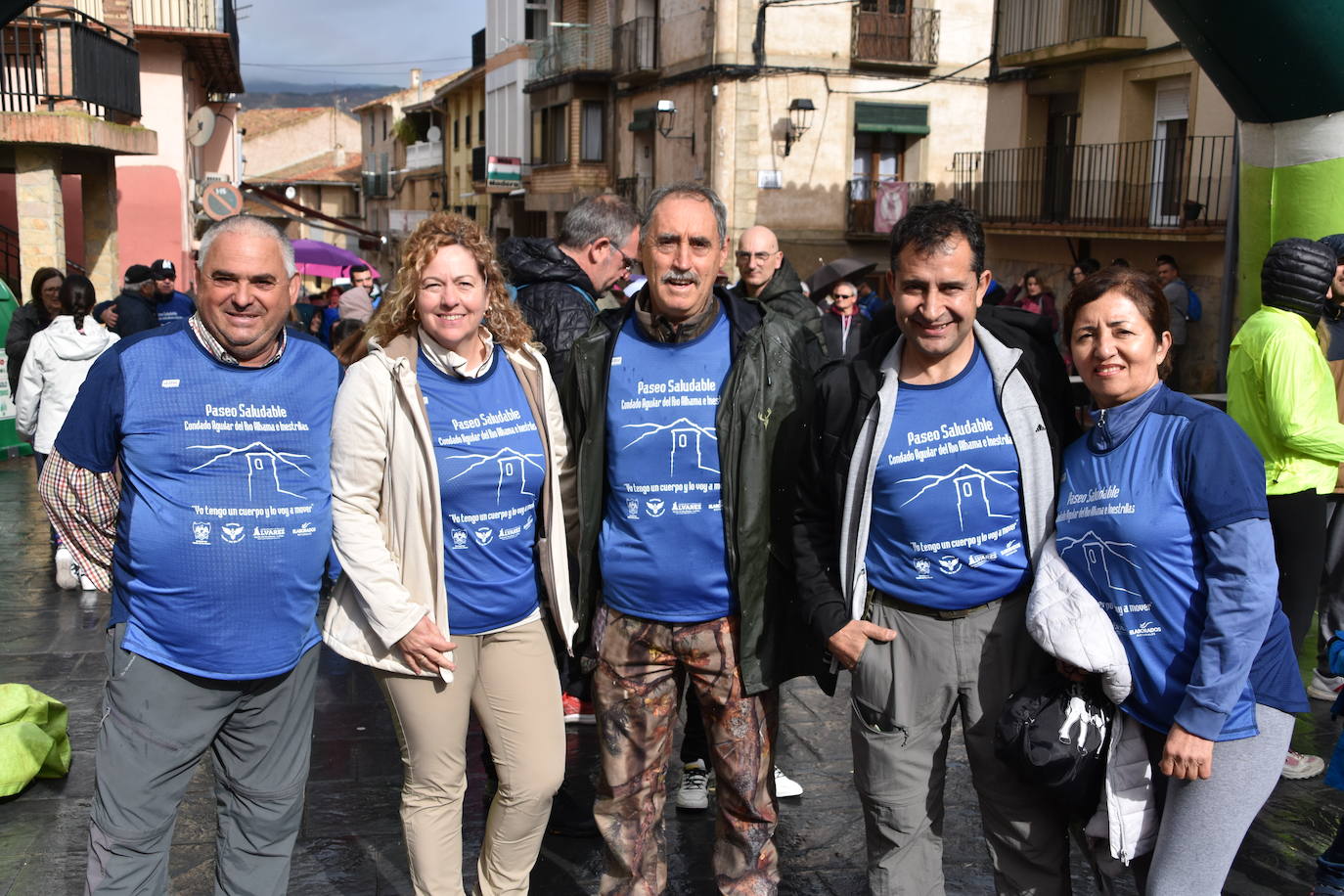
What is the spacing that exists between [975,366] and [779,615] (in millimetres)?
842

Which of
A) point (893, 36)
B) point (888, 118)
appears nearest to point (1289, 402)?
point (888, 118)

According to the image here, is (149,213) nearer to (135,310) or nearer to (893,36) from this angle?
(135,310)

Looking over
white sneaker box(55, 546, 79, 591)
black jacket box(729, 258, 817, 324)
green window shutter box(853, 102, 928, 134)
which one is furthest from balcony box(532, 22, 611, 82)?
black jacket box(729, 258, 817, 324)

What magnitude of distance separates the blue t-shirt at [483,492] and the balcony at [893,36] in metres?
25.6

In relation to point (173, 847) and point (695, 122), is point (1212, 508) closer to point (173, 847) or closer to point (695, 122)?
point (173, 847)

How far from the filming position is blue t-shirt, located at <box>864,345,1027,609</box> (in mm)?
3076

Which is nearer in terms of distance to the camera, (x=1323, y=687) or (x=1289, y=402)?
(x=1289, y=402)

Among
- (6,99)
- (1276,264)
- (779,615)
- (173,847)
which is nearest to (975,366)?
(779,615)

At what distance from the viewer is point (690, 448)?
335cm

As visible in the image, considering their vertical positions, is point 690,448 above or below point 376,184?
below

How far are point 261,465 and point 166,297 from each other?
345 inches

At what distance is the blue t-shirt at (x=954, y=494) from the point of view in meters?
3.08

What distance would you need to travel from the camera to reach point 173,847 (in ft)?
13.6

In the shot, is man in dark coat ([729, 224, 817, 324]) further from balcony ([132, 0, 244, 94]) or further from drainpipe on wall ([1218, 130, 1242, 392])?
balcony ([132, 0, 244, 94])
